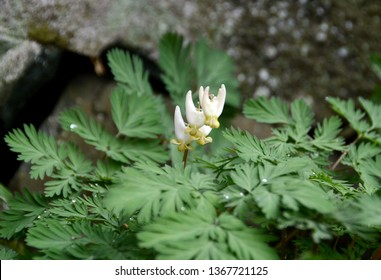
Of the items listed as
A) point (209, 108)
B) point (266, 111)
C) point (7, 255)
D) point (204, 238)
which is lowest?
point (7, 255)

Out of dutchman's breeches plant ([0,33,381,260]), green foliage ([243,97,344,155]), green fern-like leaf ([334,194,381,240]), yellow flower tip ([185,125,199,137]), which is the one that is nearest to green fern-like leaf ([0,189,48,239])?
dutchman's breeches plant ([0,33,381,260])

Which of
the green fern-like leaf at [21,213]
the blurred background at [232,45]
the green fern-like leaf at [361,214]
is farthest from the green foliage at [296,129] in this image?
the green fern-like leaf at [21,213]

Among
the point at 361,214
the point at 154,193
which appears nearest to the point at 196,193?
the point at 154,193

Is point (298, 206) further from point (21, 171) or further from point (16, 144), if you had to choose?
point (21, 171)

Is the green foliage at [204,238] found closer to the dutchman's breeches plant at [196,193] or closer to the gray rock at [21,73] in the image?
the dutchman's breeches plant at [196,193]

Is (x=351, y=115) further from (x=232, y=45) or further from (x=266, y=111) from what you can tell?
(x=232, y=45)

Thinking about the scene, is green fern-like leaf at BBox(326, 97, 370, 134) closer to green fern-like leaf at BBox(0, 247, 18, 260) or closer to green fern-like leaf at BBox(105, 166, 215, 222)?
green fern-like leaf at BBox(105, 166, 215, 222)
